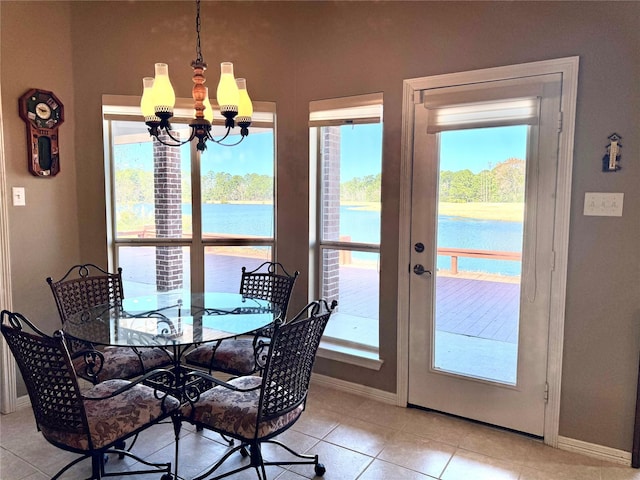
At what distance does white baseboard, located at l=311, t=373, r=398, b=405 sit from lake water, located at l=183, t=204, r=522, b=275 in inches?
38.7

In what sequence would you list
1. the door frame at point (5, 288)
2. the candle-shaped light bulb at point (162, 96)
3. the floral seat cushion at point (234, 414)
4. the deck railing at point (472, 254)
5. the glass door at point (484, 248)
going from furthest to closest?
1. the door frame at point (5, 288)
2. the deck railing at point (472, 254)
3. the glass door at point (484, 248)
4. the candle-shaped light bulb at point (162, 96)
5. the floral seat cushion at point (234, 414)

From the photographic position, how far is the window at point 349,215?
3.09m

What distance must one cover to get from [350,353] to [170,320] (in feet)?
4.61

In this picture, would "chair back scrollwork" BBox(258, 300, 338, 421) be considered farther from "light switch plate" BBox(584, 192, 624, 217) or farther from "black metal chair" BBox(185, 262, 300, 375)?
Answer: "light switch plate" BBox(584, 192, 624, 217)

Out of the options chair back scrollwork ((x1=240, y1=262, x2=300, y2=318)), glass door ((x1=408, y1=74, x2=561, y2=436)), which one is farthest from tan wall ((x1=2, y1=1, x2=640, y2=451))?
chair back scrollwork ((x1=240, y1=262, x2=300, y2=318))

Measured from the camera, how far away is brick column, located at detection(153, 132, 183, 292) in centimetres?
338

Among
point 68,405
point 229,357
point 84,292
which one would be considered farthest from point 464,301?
point 84,292

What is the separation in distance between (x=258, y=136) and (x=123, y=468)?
93.2 inches

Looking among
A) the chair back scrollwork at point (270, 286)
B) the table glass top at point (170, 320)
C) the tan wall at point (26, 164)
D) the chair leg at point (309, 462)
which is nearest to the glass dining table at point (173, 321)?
the table glass top at point (170, 320)

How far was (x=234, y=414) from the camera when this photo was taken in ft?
6.15

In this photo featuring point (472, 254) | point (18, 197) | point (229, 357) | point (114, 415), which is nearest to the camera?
point (114, 415)

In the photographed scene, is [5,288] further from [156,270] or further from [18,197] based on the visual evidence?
[156,270]

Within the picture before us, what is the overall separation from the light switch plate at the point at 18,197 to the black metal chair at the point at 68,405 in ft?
4.32

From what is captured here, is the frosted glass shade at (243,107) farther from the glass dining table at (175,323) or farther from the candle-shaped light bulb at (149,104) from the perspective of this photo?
the glass dining table at (175,323)
